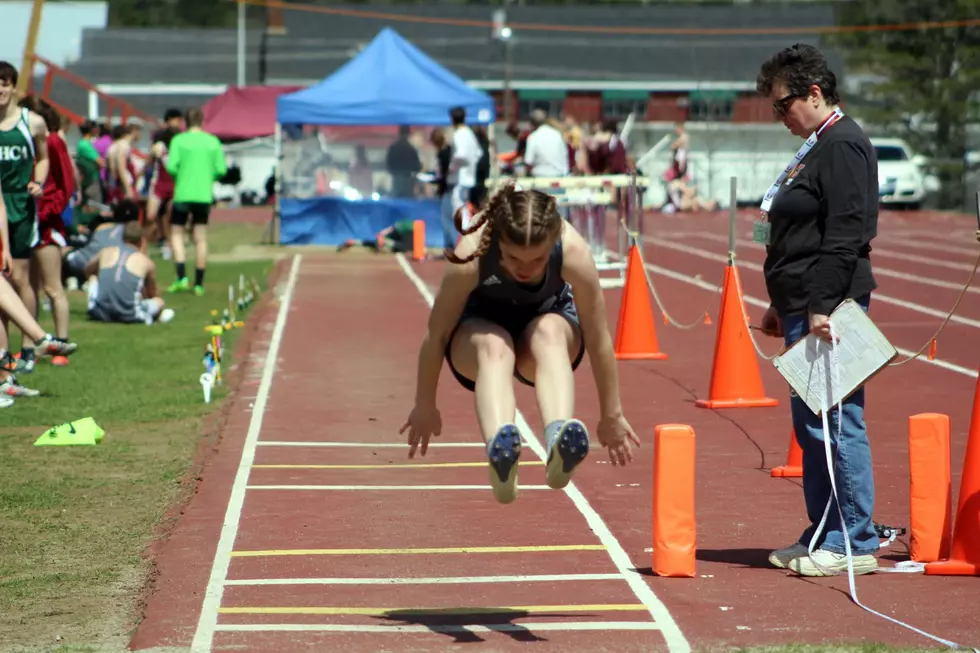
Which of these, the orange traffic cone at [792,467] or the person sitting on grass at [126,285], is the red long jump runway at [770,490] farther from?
the person sitting on grass at [126,285]

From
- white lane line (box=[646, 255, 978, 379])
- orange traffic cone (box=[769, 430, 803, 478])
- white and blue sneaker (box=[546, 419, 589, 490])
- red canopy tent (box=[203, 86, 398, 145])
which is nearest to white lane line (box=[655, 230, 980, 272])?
white lane line (box=[646, 255, 978, 379])

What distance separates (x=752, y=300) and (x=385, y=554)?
12.4 metres

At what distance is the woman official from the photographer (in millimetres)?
6613

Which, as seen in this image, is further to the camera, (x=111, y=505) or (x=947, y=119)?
(x=947, y=119)

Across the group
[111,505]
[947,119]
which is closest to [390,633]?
[111,505]

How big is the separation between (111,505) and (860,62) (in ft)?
128

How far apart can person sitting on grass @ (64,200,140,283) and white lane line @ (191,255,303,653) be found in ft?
8.62

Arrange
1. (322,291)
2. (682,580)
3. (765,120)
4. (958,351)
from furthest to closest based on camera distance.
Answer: (765,120)
(322,291)
(958,351)
(682,580)

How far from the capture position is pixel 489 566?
687cm

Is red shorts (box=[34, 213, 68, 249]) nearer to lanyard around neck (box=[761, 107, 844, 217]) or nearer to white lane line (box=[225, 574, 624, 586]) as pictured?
white lane line (box=[225, 574, 624, 586])

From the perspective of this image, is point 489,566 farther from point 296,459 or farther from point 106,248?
point 106,248

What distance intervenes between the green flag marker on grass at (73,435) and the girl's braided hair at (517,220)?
15.6 feet

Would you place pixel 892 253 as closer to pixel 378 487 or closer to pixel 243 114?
pixel 378 487

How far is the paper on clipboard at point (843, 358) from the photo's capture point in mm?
6582
